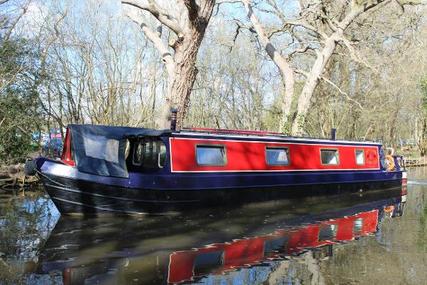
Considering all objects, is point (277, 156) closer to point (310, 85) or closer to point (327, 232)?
point (327, 232)

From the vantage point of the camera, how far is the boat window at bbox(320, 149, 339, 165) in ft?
48.2

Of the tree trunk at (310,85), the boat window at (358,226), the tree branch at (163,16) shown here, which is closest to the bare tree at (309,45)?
the tree trunk at (310,85)

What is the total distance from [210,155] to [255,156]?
4.53 ft

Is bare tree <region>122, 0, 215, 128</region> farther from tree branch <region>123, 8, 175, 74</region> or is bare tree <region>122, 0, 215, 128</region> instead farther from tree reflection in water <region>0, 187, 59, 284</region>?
tree reflection in water <region>0, 187, 59, 284</region>

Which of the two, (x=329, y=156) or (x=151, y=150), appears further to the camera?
(x=329, y=156)

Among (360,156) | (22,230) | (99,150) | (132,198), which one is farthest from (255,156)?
(22,230)

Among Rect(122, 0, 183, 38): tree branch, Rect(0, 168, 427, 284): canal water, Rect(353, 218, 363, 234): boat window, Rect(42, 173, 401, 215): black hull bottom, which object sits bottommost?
Rect(353, 218, 363, 234): boat window

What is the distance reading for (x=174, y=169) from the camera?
10875 millimetres

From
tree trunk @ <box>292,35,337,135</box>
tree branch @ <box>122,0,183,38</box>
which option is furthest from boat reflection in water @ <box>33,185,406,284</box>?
tree trunk @ <box>292,35,337,135</box>

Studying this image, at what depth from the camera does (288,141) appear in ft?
44.5

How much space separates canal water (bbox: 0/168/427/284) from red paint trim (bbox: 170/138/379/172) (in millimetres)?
1006

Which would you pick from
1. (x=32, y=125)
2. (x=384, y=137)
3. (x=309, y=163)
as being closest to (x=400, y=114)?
(x=384, y=137)

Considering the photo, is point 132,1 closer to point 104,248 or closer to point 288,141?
point 288,141

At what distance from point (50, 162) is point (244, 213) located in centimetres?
435
